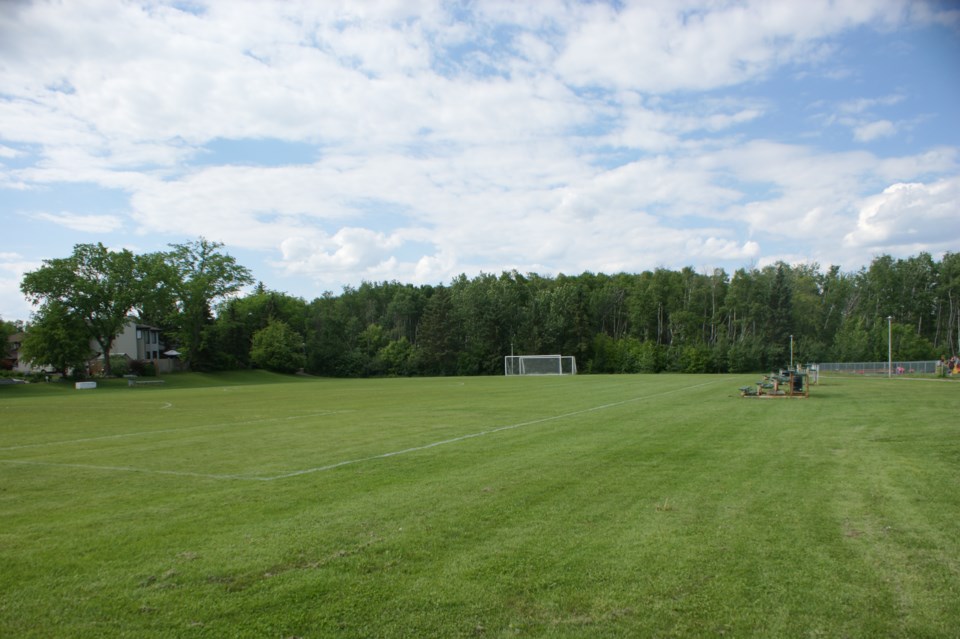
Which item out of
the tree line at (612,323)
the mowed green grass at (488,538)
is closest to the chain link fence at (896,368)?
the tree line at (612,323)

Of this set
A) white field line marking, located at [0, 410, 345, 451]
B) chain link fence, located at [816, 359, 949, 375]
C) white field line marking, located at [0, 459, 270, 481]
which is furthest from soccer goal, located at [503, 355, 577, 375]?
white field line marking, located at [0, 459, 270, 481]

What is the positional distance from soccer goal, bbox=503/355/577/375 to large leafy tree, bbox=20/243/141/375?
1772 inches

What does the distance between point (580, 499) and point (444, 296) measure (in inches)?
3347

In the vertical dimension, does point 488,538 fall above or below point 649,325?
below

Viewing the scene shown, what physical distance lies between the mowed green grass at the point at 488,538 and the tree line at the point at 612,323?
71072 mm

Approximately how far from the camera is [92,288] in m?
62.3

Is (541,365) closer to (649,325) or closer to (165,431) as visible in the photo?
(649,325)

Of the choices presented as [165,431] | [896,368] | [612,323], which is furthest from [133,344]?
[896,368]

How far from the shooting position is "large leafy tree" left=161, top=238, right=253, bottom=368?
7662 centimetres

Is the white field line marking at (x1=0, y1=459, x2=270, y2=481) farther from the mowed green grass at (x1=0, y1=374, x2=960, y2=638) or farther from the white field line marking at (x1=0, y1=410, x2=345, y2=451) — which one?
the white field line marking at (x1=0, y1=410, x2=345, y2=451)

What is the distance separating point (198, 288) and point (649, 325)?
6443 cm

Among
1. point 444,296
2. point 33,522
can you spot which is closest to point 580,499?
point 33,522

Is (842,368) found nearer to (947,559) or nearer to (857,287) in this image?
(857,287)

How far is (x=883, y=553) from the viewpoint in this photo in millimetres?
5441
